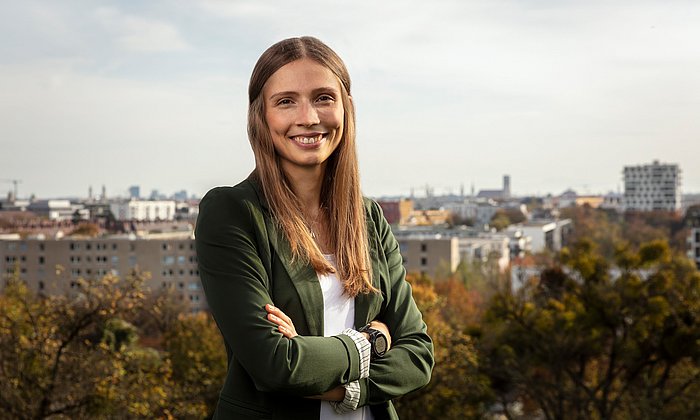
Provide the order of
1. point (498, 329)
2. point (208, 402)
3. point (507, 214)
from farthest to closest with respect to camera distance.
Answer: point (507, 214) < point (498, 329) < point (208, 402)

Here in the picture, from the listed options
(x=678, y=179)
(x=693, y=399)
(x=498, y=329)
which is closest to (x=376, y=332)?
(x=693, y=399)

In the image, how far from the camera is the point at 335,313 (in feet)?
5.71

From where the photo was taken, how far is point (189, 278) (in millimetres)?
42906

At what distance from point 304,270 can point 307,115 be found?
31cm

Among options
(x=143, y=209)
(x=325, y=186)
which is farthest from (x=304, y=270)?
(x=143, y=209)

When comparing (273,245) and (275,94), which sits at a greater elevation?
(275,94)

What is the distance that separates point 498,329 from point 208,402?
4.76 metres

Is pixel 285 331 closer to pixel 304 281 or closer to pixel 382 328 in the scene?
pixel 304 281

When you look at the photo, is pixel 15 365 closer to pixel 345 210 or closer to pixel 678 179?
pixel 345 210

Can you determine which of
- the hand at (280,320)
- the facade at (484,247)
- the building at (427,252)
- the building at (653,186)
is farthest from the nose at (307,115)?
the building at (653,186)

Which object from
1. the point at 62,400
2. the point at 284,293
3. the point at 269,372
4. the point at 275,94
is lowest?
the point at 62,400

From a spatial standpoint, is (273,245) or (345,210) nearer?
(273,245)

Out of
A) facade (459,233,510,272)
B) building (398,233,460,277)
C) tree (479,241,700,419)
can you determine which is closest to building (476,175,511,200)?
facade (459,233,510,272)

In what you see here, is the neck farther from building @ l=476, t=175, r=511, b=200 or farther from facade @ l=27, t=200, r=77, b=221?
building @ l=476, t=175, r=511, b=200
